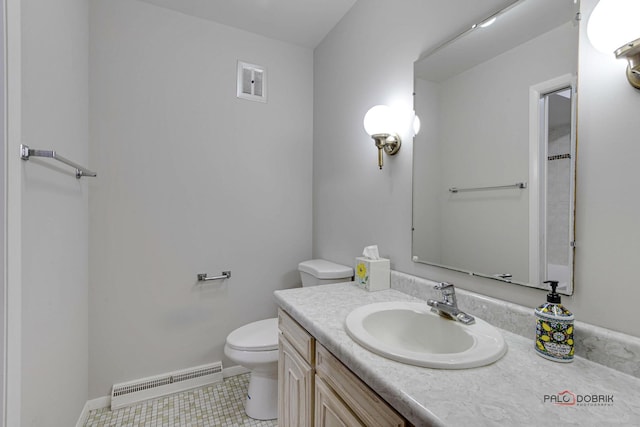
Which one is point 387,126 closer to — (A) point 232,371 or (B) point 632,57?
(B) point 632,57

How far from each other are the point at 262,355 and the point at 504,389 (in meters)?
1.30

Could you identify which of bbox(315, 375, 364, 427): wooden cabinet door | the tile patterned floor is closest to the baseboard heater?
the tile patterned floor

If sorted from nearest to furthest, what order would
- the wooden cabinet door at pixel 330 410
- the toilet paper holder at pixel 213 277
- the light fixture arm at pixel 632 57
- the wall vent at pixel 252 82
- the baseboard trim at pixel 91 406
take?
the light fixture arm at pixel 632 57
the wooden cabinet door at pixel 330 410
the baseboard trim at pixel 91 406
the toilet paper holder at pixel 213 277
the wall vent at pixel 252 82

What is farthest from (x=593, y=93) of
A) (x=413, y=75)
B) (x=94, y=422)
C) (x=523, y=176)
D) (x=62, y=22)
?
(x=94, y=422)

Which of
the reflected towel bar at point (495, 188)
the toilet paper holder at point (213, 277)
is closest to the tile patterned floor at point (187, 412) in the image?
the toilet paper holder at point (213, 277)

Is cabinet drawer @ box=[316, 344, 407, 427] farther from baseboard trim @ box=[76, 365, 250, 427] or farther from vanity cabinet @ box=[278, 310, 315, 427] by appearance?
baseboard trim @ box=[76, 365, 250, 427]

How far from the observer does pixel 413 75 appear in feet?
4.58

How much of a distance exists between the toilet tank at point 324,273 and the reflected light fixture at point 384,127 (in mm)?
805

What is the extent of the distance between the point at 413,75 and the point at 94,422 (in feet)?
8.42

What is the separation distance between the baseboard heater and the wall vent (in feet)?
6.41

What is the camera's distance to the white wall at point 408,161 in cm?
73

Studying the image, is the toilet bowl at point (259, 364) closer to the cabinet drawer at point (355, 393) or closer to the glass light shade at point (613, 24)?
the cabinet drawer at point (355, 393)

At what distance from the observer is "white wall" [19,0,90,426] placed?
38.8 inches

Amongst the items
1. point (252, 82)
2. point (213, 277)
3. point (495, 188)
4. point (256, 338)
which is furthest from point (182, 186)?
point (495, 188)
